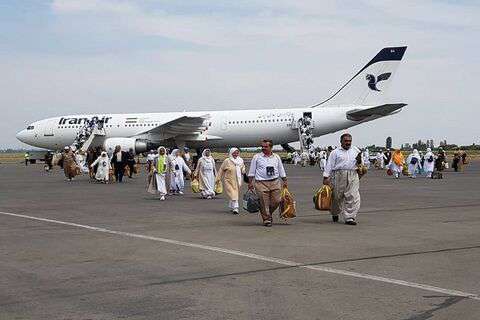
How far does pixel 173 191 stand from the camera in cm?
2217

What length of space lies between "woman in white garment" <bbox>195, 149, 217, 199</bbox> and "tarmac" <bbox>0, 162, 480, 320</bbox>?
15.4 ft

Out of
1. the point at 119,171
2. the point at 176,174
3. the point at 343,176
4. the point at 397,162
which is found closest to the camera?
the point at 343,176

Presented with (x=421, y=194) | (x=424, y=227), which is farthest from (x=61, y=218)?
(x=421, y=194)

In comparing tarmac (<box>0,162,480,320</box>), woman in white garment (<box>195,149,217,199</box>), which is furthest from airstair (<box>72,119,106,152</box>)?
tarmac (<box>0,162,480,320</box>)

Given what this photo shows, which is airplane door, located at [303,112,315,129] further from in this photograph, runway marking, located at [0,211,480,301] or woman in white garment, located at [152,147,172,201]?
runway marking, located at [0,211,480,301]

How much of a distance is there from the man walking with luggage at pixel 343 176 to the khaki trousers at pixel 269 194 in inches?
36.2

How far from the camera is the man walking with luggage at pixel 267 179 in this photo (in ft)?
42.1

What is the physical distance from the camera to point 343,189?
1319cm

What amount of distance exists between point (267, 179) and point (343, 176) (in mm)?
1427

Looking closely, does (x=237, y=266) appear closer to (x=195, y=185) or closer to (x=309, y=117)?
(x=195, y=185)

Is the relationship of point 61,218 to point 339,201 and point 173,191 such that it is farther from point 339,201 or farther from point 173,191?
point 173,191

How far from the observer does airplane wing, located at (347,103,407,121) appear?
4822 cm

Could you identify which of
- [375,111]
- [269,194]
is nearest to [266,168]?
[269,194]

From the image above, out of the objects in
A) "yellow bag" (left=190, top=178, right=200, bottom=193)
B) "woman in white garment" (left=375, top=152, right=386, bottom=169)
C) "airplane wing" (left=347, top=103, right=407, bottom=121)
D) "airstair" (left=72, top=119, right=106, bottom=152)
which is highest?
"airplane wing" (left=347, top=103, right=407, bottom=121)
